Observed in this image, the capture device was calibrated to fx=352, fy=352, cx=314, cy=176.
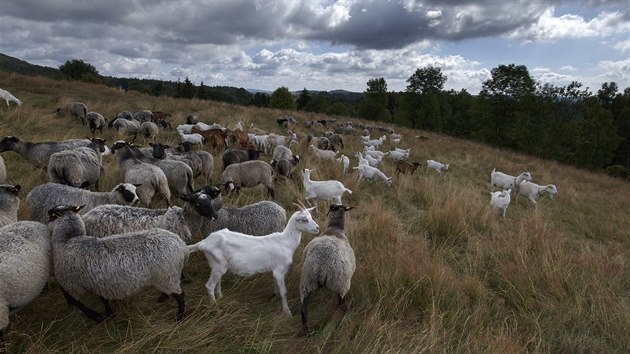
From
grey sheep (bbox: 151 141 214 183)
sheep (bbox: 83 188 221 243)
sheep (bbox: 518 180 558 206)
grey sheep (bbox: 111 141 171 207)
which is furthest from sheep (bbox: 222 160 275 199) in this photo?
sheep (bbox: 518 180 558 206)

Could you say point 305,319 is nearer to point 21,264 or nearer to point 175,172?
point 21,264

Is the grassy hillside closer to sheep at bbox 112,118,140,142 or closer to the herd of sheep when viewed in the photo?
the herd of sheep

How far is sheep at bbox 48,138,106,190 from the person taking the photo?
7.18 m

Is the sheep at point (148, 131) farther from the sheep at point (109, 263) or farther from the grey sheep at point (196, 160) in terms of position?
the sheep at point (109, 263)

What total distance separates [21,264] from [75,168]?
438cm

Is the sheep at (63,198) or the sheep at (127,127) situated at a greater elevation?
the sheep at (127,127)

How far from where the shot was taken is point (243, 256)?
450cm

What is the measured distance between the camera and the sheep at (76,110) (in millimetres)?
16328

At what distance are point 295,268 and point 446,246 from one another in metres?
3.54

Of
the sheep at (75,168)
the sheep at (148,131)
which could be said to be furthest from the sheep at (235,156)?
the sheep at (148,131)

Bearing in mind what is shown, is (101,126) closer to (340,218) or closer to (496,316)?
(340,218)

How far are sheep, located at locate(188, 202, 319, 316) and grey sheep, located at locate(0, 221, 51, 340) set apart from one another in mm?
1516

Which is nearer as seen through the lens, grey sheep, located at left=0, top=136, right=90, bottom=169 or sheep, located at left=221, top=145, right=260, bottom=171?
grey sheep, located at left=0, top=136, right=90, bottom=169

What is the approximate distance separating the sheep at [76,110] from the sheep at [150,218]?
13784 mm
